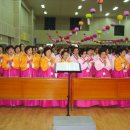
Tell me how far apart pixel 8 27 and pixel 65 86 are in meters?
8.69

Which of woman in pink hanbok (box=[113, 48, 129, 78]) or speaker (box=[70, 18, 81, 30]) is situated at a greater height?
speaker (box=[70, 18, 81, 30])

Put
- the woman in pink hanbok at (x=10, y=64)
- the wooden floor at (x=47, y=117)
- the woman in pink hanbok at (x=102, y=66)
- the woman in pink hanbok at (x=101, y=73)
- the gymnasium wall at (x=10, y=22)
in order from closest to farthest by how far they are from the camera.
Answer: the wooden floor at (x=47, y=117), the woman in pink hanbok at (x=101, y=73), the woman in pink hanbok at (x=102, y=66), the woman in pink hanbok at (x=10, y=64), the gymnasium wall at (x=10, y=22)

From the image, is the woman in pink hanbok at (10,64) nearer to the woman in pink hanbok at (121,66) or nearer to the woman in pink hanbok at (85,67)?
the woman in pink hanbok at (85,67)

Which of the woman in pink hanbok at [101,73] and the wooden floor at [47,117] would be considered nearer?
A: the wooden floor at [47,117]

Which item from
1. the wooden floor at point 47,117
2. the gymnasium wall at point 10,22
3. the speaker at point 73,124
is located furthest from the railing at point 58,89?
the gymnasium wall at point 10,22

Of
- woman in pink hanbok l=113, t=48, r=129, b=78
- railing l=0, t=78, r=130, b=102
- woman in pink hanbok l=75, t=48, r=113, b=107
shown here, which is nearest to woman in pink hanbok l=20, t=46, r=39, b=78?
railing l=0, t=78, r=130, b=102

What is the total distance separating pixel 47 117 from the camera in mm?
5945

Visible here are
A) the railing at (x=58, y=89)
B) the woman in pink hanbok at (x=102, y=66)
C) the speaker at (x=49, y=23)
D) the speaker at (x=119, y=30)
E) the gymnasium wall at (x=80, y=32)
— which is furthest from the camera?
the speaker at (x=49, y=23)

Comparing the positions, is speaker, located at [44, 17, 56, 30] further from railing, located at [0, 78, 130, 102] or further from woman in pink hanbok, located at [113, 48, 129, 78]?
railing, located at [0, 78, 130, 102]

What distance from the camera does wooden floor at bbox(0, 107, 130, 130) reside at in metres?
5.30

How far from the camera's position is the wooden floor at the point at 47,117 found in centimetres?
530

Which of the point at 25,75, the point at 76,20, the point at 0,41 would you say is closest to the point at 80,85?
the point at 25,75

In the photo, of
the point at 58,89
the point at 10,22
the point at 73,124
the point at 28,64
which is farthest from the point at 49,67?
the point at 10,22

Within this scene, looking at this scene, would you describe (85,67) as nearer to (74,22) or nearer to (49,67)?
(49,67)
